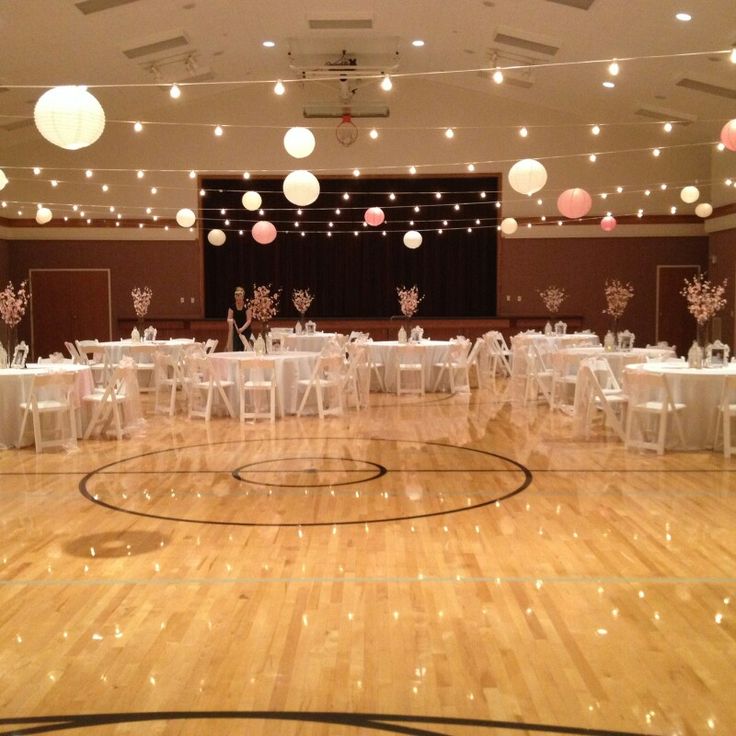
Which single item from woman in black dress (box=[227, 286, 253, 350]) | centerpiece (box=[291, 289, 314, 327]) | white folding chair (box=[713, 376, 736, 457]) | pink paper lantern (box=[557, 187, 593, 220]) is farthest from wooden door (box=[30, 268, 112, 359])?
white folding chair (box=[713, 376, 736, 457])

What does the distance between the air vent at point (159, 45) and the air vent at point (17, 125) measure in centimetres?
339

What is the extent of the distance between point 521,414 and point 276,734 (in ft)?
26.1

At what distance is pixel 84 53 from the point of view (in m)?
12.8

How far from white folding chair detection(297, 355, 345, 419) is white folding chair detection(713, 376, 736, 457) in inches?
159

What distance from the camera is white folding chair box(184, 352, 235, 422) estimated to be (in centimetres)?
1020

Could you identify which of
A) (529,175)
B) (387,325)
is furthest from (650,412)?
(387,325)

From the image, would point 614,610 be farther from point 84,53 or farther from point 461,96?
point 461,96

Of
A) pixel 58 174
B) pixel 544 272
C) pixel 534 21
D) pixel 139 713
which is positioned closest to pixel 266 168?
pixel 58 174

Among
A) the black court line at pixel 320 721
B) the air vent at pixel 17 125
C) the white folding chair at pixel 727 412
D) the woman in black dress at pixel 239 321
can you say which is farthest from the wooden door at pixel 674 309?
the black court line at pixel 320 721

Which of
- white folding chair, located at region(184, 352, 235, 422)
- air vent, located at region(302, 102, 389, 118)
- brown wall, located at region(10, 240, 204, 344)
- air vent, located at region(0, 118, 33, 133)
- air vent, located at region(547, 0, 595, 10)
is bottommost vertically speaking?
white folding chair, located at region(184, 352, 235, 422)

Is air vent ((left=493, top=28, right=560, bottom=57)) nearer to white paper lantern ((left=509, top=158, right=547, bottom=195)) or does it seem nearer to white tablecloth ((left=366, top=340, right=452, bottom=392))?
A: white paper lantern ((left=509, top=158, right=547, bottom=195))

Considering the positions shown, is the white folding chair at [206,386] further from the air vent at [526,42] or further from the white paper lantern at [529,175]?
the air vent at [526,42]

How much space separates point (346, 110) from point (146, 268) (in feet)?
17.5

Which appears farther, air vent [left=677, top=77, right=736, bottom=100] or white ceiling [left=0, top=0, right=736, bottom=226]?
air vent [left=677, top=77, right=736, bottom=100]
